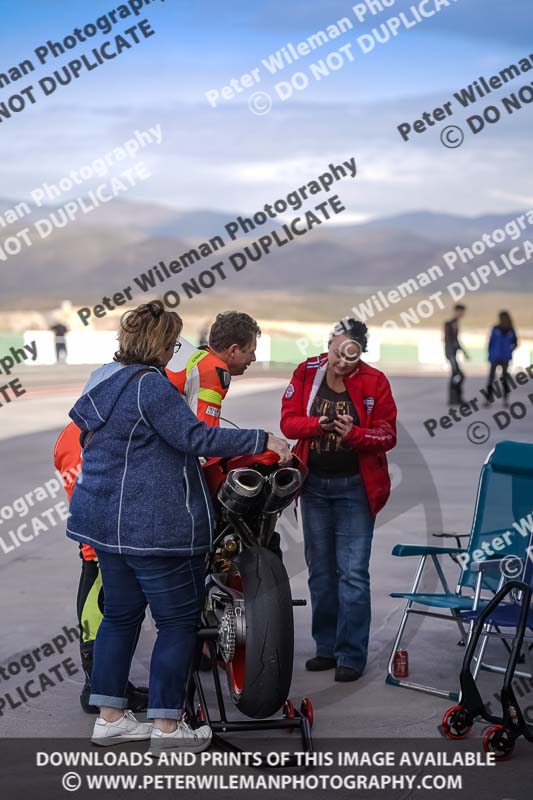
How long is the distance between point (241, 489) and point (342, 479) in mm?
1350

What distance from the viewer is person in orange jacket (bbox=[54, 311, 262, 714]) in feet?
16.7

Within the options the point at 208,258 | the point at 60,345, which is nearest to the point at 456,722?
the point at 60,345

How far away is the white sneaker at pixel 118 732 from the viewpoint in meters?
4.73

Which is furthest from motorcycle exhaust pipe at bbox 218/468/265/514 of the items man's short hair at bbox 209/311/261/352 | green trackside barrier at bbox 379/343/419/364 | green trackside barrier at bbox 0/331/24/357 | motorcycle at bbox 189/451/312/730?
green trackside barrier at bbox 379/343/419/364

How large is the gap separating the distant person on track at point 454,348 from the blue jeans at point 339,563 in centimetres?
1687

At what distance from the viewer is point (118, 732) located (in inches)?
187

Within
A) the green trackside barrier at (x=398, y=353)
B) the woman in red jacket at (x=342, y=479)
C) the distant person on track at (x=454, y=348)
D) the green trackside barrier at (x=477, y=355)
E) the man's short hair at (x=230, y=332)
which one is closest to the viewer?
the man's short hair at (x=230, y=332)

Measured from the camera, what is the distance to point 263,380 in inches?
1211

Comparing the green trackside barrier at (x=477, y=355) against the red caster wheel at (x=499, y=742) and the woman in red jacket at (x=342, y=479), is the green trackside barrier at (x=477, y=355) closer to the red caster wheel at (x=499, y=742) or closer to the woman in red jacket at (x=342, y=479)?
the woman in red jacket at (x=342, y=479)

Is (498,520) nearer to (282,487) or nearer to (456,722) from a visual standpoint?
(456,722)

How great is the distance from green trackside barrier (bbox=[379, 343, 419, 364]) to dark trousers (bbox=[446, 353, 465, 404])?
24661 mm

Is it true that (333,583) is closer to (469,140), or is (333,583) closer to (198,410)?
(198,410)

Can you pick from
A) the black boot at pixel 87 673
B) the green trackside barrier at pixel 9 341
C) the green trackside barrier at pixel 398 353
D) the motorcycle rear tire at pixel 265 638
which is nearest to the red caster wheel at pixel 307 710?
→ the motorcycle rear tire at pixel 265 638

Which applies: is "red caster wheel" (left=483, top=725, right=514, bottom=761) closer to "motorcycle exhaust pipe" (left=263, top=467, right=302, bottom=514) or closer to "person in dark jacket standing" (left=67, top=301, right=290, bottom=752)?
"person in dark jacket standing" (left=67, top=301, right=290, bottom=752)
